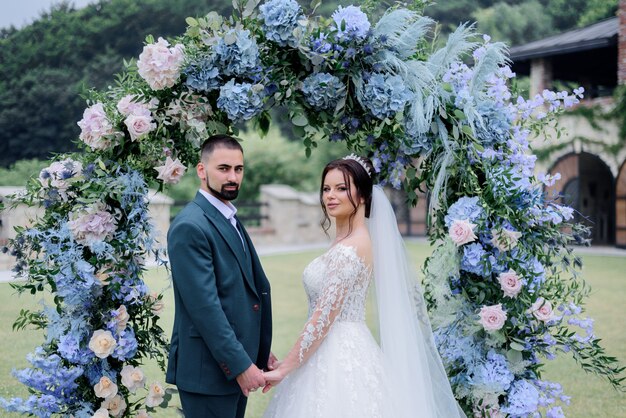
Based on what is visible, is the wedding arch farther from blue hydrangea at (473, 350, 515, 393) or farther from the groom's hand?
the groom's hand

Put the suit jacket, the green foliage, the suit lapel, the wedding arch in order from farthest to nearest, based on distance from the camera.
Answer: the green foliage
the wedding arch
the suit lapel
the suit jacket

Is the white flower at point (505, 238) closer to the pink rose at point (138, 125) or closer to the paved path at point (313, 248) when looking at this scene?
the pink rose at point (138, 125)

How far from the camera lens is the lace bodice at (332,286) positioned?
3.25m

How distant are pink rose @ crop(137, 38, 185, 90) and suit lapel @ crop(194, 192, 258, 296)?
2.20 ft

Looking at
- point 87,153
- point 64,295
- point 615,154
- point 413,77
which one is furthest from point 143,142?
point 615,154

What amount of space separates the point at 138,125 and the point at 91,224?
22.6 inches

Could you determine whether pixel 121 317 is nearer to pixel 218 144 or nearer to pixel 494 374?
pixel 218 144

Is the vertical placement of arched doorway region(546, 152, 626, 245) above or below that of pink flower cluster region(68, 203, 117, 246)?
below

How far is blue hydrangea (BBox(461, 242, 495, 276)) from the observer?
352cm

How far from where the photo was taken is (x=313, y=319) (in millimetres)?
3275

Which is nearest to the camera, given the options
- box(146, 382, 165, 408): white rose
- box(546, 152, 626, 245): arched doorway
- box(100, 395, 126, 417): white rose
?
box(100, 395, 126, 417): white rose

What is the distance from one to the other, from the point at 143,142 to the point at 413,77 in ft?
4.94

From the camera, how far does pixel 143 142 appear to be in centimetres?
357

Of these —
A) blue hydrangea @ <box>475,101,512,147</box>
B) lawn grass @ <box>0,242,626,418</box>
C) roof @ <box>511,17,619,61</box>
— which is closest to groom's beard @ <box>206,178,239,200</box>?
lawn grass @ <box>0,242,626,418</box>
